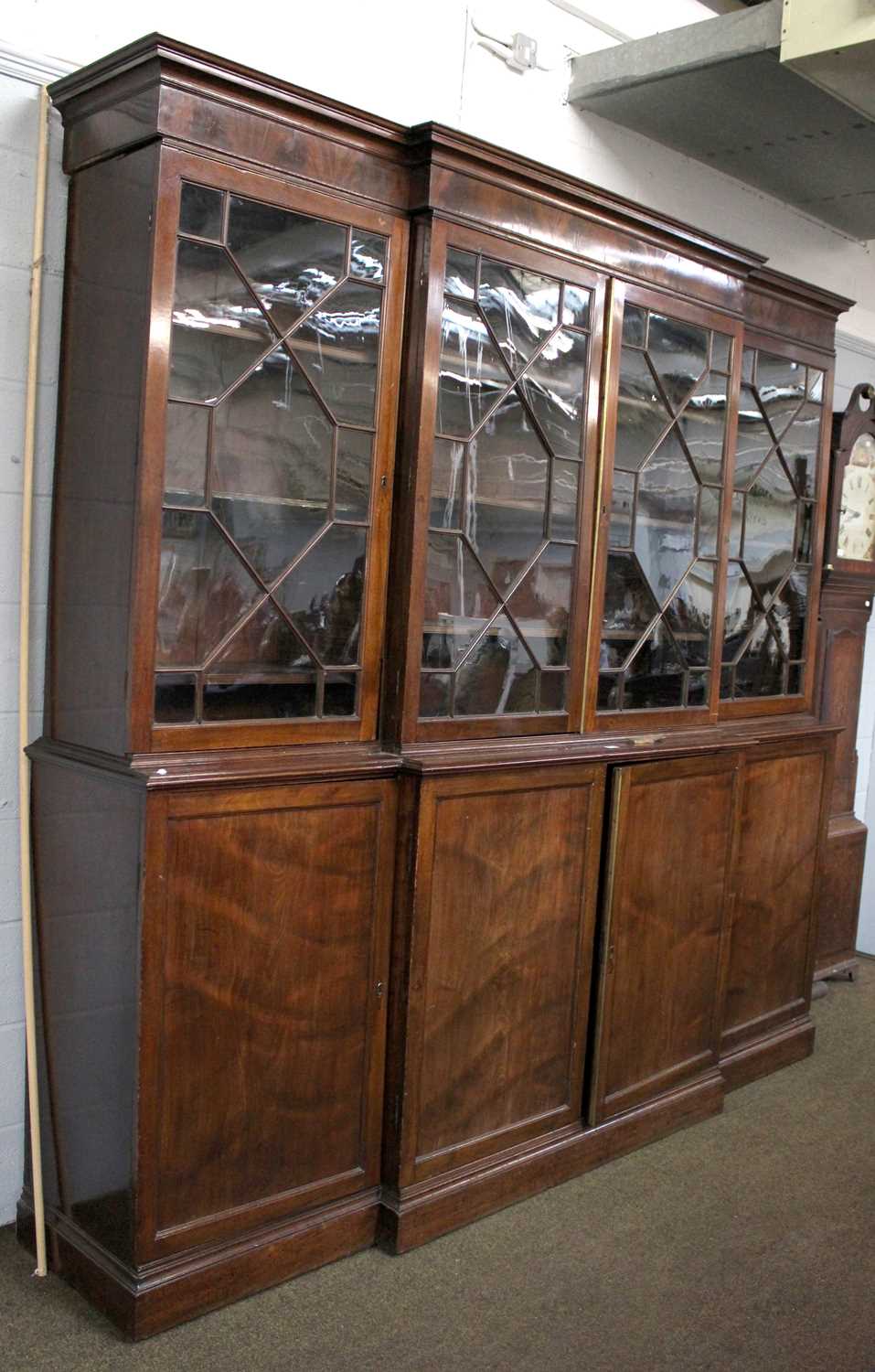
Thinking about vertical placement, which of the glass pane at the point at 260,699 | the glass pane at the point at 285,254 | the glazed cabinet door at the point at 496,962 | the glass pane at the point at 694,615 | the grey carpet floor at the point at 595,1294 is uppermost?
the glass pane at the point at 285,254

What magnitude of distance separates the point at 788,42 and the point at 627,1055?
2.40 meters

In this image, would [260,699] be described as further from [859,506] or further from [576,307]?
[859,506]

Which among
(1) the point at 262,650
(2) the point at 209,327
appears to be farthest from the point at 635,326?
(1) the point at 262,650

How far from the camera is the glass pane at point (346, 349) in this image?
232 cm

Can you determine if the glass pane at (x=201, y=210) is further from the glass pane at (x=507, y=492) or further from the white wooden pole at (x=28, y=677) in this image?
the glass pane at (x=507, y=492)

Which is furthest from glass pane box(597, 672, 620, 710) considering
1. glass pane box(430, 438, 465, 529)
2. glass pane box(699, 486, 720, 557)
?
glass pane box(430, 438, 465, 529)

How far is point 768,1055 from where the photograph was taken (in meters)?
3.62

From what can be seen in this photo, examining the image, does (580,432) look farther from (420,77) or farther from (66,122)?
(66,122)

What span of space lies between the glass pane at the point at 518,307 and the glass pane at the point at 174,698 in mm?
1012

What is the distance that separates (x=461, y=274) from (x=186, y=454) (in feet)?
2.44

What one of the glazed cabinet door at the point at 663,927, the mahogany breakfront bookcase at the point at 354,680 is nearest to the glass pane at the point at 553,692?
the mahogany breakfront bookcase at the point at 354,680

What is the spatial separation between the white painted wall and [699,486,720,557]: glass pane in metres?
1.00

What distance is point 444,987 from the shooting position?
8.48 feet

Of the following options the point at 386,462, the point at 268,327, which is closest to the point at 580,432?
the point at 386,462
